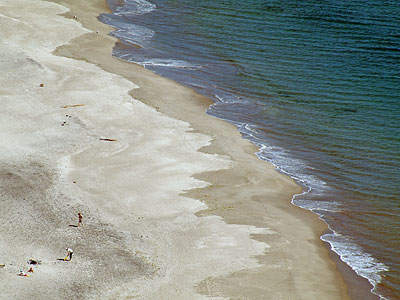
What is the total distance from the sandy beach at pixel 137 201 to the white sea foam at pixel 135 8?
18.0 meters

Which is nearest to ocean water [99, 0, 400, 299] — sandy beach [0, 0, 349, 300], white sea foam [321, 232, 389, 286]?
white sea foam [321, 232, 389, 286]

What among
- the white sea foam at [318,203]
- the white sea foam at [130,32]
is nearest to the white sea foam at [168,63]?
the white sea foam at [130,32]

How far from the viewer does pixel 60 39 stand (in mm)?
37500

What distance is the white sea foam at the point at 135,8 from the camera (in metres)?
48.2

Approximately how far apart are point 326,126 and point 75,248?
15288mm

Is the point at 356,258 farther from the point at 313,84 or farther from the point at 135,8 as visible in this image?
the point at 135,8

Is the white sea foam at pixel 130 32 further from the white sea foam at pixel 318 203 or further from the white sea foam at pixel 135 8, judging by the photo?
the white sea foam at pixel 318 203

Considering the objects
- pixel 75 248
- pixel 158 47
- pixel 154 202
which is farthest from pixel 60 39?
pixel 75 248

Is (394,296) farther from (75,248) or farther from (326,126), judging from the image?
(326,126)

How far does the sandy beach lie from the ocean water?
1284 millimetres

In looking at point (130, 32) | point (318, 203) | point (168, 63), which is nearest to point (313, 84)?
point (168, 63)

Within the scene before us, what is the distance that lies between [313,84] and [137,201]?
16.8 m

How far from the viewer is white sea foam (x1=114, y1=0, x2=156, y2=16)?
48156mm

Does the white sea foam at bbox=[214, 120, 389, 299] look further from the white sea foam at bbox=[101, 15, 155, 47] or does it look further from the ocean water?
the white sea foam at bbox=[101, 15, 155, 47]
